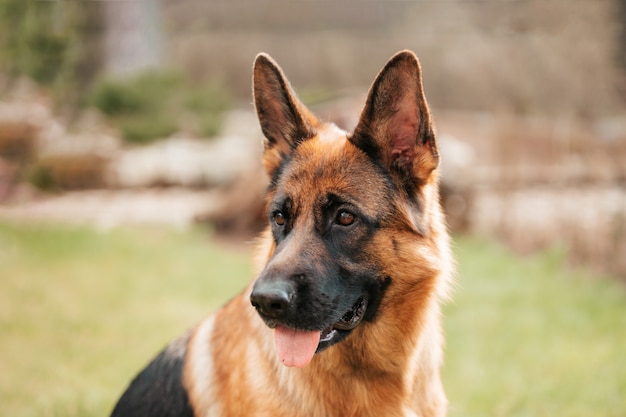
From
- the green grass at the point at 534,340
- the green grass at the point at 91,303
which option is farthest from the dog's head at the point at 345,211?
the green grass at the point at 91,303

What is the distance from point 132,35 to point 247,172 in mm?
6083

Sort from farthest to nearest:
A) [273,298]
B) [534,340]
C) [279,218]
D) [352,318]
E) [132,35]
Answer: [132,35]
[534,340]
[279,218]
[352,318]
[273,298]

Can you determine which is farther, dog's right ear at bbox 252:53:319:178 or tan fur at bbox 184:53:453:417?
dog's right ear at bbox 252:53:319:178

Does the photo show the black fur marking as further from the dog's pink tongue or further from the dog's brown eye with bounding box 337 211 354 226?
the dog's brown eye with bounding box 337 211 354 226

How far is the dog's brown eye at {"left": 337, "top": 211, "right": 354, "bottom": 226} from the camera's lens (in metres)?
2.60

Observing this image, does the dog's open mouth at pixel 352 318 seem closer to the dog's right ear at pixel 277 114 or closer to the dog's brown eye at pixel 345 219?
the dog's brown eye at pixel 345 219

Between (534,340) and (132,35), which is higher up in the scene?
(132,35)

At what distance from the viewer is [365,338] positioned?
8.67 feet

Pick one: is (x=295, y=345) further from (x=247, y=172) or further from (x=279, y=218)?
(x=247, y=172)

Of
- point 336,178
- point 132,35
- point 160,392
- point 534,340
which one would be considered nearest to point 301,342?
point 336,178

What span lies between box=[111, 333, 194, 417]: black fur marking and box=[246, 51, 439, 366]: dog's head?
2.33 ft

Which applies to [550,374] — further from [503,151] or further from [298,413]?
[503,151]

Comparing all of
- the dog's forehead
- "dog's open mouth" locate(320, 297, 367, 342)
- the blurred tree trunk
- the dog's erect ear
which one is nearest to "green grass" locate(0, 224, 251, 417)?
"dog's open mouth" locate(320, 297, 367, 342)

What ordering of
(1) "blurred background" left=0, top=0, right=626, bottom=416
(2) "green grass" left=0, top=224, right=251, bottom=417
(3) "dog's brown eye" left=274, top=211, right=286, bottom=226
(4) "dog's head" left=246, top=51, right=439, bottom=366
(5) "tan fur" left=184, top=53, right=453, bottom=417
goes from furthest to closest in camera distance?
(1) "blurred background" left=0, top=0, right=626, bottom=416
(2) "green grass" left=0, top=224, right=251, bottom=417
(3) "dog's brown eye" left=274, top=211, right=286, bottom=226
(5) "tan fur" left=184, top=53, right=453, bottom=417
(4) "dog's head" left=246, top=51, right=439, bottom=366
